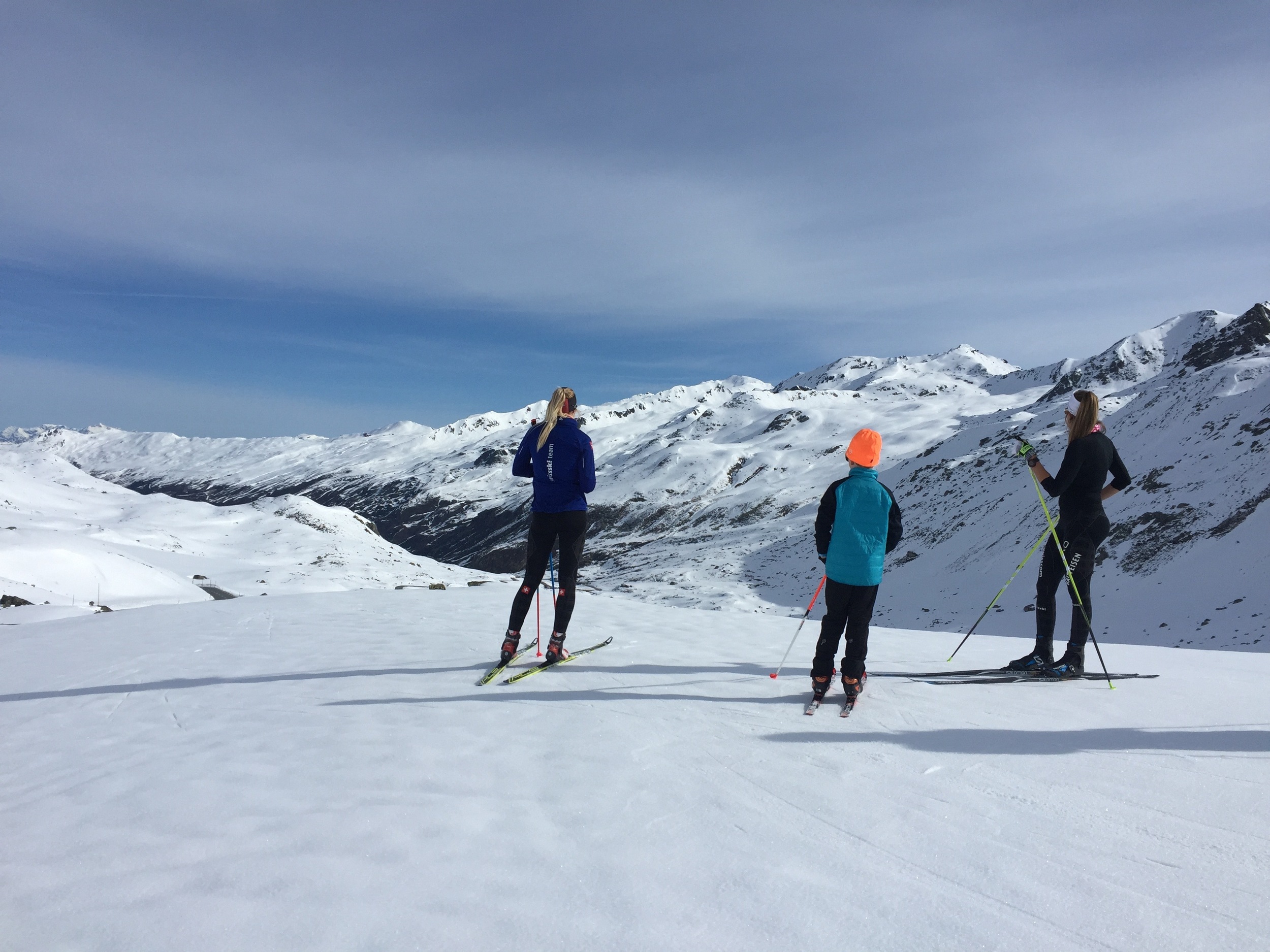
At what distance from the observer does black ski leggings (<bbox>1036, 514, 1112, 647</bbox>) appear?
21.0 feet

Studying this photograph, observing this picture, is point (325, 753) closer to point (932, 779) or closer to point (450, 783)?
point (450, 783)

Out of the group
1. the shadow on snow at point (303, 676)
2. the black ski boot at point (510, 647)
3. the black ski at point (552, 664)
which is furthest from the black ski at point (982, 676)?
the black ski boot at point (510, 647)

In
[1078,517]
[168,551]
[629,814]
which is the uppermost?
[1078,517]

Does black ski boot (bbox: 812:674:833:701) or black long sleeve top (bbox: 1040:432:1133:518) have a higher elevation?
black long sleeve top (bbox: 1040:432:1133:518)

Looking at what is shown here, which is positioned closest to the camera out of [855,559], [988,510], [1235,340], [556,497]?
[855,559]

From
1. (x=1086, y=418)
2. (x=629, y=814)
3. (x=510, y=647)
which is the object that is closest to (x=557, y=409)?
(x=510, y=647)

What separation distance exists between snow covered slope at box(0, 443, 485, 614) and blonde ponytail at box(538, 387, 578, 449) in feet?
42.7

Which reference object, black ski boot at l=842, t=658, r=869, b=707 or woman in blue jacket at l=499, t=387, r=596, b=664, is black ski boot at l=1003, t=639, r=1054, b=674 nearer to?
black ski boot at l=842, t=658, r=869, b=707

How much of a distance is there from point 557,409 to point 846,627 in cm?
350

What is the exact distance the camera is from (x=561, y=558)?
22.2 ft

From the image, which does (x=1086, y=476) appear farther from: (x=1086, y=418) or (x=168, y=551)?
(x=168, y=551)

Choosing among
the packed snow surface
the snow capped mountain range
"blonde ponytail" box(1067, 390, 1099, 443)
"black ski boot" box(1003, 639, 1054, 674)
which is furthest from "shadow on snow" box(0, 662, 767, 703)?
the snow capped mountain range

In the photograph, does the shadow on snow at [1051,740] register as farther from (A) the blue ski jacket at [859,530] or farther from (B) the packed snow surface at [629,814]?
(A) the blue ski jacket at [859,530]

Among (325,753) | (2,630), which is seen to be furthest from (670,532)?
(325,753)
